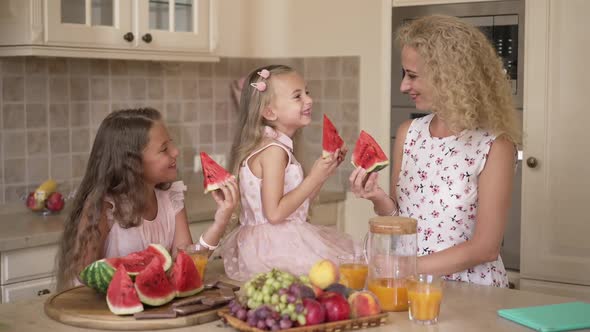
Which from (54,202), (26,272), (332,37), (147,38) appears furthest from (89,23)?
(332,37)

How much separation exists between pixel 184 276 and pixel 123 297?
0.18 meters

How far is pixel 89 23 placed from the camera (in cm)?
360

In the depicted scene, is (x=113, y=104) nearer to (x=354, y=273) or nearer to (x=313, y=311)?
(x=354, y=273)

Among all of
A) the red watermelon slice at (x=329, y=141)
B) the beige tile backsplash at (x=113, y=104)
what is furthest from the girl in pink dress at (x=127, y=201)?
the beige tile backsplash at (x=113, y=104)

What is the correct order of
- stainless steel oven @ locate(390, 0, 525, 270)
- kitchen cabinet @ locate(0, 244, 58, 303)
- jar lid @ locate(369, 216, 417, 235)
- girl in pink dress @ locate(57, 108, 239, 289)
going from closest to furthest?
jar lid @ locate(369, 216, 417, 235) < girl in pink dress @ locate(57, 108, 239, 289) < kitchen cabinet @ locate(0, 244, 58, 303) < stainless steel oven @ locate(390, 0, 525, 270)

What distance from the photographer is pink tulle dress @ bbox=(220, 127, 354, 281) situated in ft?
8.17

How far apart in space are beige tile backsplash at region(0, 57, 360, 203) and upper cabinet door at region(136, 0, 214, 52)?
321 mm

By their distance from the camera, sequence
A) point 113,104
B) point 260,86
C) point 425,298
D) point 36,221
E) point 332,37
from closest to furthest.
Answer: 1. point 425,298
2. point 260,86
3. point 36,221
4. point 113,104
5. point 332,37

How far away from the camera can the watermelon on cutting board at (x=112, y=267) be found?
2092mm

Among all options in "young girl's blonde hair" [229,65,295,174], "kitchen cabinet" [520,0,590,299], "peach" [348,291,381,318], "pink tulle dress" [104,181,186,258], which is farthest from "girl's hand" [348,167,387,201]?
"kitchen cabinet" [520,0,590,299]

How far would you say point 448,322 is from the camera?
2.00 metres

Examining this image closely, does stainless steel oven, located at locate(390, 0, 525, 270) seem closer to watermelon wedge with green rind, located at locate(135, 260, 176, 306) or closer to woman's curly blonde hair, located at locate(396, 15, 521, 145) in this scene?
woman's curly blonde hair, located at locate(396, 15, 521, 145)

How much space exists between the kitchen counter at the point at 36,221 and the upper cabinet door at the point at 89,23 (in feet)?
2.33

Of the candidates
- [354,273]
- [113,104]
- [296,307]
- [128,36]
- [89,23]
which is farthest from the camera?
[113,104]
